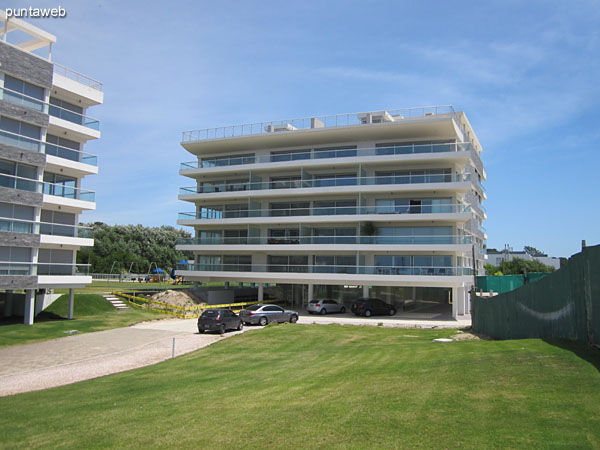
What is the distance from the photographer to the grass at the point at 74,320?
2714 cm

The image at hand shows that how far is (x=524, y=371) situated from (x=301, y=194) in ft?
123

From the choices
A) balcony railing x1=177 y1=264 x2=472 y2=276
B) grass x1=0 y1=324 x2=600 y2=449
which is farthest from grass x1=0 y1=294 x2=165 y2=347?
grass x1=0 y1=324 x2=600 y2=449

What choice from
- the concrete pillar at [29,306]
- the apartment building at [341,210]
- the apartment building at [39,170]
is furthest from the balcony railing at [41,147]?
the apartment building at [341,210]

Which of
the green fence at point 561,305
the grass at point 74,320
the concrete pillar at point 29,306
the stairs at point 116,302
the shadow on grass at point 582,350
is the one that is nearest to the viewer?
the shadow on grass at point 582,350

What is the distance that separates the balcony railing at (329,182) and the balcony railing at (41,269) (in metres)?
19.9

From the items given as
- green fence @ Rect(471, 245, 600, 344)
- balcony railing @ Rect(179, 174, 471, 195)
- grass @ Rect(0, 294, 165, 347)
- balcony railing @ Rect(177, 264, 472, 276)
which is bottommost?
grass @ Rect(0, 294, 165, 347)

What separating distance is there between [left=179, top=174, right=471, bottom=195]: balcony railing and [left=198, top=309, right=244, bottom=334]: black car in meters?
20.0

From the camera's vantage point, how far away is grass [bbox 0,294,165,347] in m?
27.1

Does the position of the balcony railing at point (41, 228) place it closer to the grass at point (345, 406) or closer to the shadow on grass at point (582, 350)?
the grass at point (345, 406)

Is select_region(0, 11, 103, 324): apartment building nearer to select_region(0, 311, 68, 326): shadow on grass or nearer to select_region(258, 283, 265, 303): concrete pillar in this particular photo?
select_region(0, 311, 68, 326): shadow on grass

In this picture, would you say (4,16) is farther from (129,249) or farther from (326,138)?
(129,249)

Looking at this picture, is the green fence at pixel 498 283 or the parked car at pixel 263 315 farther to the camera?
the green fence at pixel 498 283

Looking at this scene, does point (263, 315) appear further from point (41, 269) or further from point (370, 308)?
point (41, 269)

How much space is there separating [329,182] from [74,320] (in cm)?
2543
